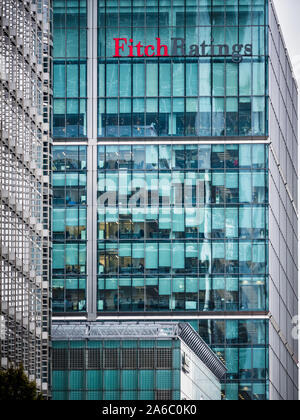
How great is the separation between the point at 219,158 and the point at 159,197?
22.5ft

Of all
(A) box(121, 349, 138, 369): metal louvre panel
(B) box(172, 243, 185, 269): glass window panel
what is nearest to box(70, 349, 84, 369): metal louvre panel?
(A) box(121, 349, 138, 369): metal louvre panel

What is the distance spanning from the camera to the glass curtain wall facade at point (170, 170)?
93812 mm

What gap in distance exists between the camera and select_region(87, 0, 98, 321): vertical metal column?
94.4m

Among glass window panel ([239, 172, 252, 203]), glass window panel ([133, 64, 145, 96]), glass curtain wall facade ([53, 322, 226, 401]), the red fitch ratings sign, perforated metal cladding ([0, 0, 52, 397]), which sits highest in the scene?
the red fitch ratings sign

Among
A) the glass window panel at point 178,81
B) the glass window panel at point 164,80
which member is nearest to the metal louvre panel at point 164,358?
the glass window panel at point 164,80

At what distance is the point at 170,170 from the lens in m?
94.9

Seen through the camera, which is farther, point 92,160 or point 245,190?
point 92,160

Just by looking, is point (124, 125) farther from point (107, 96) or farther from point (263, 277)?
point (263, 277)

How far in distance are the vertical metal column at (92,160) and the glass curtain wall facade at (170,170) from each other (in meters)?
0.10

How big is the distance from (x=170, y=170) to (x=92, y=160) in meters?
7.62

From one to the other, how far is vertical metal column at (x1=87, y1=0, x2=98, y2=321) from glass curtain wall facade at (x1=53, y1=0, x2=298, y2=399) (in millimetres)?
97

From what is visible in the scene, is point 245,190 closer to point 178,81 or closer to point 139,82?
point 178,81

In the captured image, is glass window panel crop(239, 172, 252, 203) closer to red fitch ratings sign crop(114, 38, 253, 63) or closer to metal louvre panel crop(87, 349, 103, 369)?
red fitch ratings sign crop(114, 38, 253, 63)

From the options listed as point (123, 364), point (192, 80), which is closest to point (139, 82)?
point (192, 80)
